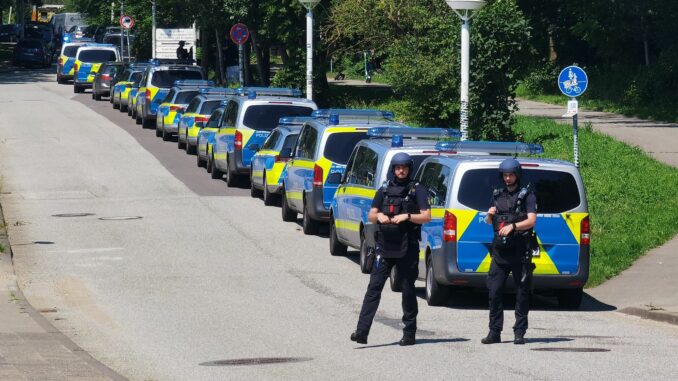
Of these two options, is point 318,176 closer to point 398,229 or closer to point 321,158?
point 321,158

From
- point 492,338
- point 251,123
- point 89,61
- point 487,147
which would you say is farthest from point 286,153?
point 89,61

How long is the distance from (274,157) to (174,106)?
13469mm

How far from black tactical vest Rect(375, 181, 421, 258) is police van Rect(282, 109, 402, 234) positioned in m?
7.49

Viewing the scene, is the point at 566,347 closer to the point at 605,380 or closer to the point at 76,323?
the point at 605,380

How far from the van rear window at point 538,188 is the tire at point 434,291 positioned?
1.04 meters

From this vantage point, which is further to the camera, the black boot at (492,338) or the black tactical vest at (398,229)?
the black boot at (492,338)

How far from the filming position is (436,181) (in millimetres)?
16219

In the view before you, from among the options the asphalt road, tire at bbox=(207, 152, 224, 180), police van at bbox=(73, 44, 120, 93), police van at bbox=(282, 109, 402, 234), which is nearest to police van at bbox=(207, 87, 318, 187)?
the asphalt road

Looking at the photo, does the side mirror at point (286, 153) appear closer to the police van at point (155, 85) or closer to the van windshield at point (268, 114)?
the van windshield at point (268, 114)

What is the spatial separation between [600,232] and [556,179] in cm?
571

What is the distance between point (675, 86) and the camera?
44.9m

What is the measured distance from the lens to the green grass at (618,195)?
19703mm

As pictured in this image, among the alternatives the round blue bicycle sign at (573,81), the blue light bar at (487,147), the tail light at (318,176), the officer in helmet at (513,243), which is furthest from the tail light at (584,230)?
the round blue bicycle sign at (573,81)

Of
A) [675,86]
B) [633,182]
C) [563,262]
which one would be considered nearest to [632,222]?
[633,182]
